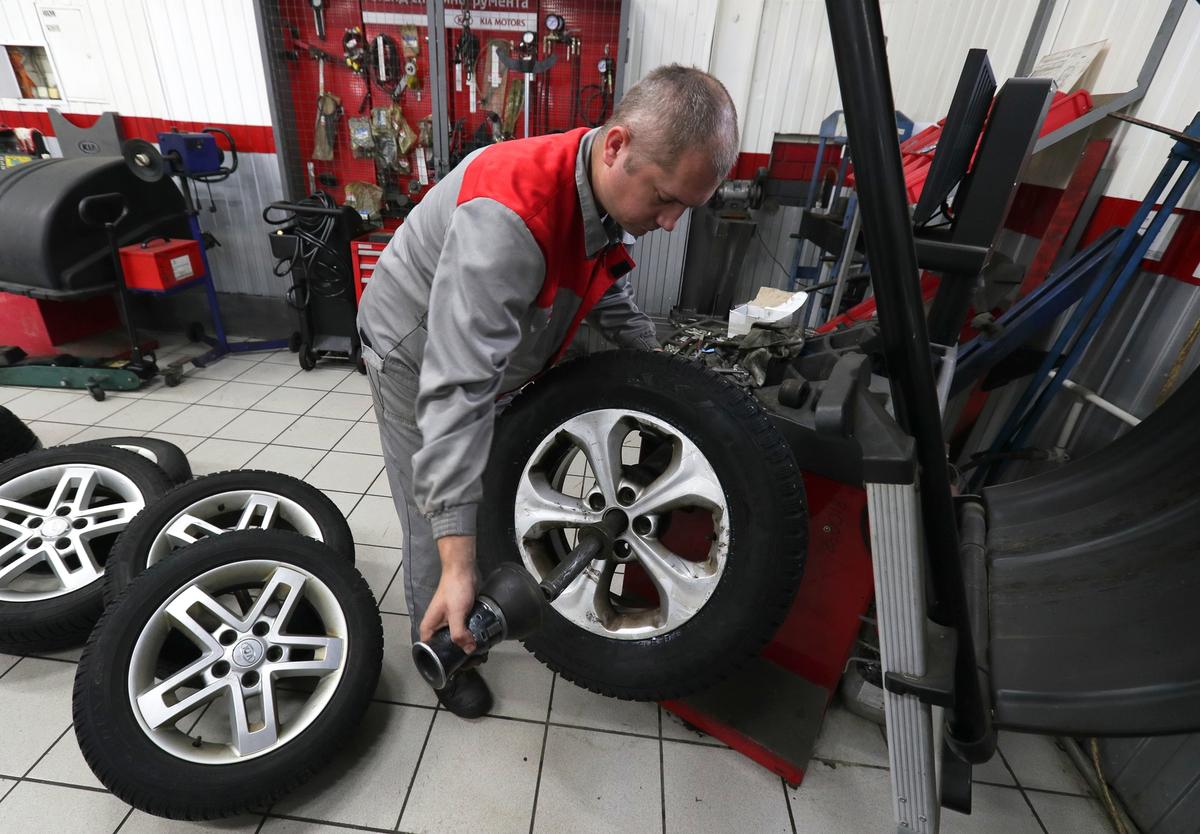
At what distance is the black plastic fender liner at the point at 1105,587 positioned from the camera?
2.64 ft

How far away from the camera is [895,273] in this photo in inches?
23.7

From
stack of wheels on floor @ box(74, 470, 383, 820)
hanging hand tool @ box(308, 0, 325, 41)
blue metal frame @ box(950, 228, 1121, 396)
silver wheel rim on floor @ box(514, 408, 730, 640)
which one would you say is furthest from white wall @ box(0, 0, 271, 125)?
blue metal frame @ box(950, 228, 1121, 396)

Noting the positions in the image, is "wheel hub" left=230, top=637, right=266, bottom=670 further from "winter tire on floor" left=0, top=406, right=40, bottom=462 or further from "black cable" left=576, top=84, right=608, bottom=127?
"black cable" left=576, top=84, right=608, bottom=127

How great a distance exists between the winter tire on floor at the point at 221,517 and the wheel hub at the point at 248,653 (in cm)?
28

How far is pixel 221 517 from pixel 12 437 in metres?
1.12

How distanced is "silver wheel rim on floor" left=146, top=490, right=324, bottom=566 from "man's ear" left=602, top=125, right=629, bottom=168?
53.4 inches

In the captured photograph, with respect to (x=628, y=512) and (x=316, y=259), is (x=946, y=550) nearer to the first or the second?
(x=628, y=512)

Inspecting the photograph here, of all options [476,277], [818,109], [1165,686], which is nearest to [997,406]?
[1165,686]

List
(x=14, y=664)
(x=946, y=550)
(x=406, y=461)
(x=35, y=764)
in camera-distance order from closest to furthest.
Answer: (x=946, y=550), (x=35, y=764), (x=406, y=461), (x=14, y=664)

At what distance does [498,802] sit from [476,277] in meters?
1.24

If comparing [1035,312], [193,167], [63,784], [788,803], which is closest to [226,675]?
[63,784]

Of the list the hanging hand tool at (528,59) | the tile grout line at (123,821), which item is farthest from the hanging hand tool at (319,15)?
the tile grout line at (123,821)

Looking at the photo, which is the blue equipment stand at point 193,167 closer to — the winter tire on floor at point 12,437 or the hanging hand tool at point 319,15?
the hanging hand tool at point 319,15

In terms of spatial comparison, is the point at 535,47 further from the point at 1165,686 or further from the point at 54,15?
the point at 1165,686
